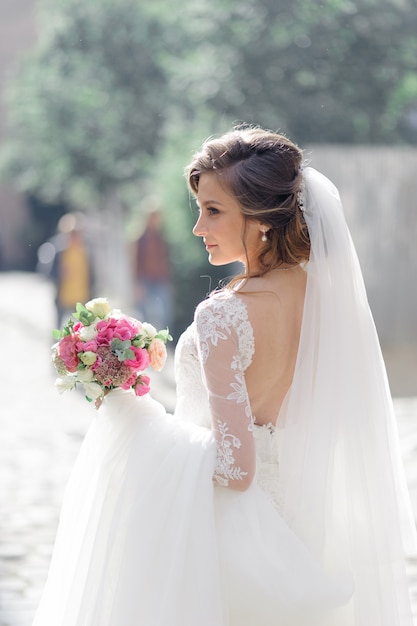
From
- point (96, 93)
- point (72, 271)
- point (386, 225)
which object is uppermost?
point (96, 93)

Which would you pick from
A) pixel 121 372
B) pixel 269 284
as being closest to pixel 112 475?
pixel 121 372

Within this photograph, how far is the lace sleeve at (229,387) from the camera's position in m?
2.86

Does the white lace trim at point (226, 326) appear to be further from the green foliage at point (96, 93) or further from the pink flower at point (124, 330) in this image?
the green foliage at point (96, 93)

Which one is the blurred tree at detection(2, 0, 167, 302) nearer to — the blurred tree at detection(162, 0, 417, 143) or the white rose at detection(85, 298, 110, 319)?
the blurred tree at detection(162, 0, 417, 143)

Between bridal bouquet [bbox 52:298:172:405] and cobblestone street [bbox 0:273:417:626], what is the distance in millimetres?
2131

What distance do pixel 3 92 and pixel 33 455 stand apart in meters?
36.0

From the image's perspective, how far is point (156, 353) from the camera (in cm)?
314

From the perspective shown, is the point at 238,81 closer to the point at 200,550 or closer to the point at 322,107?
the point at 322,107

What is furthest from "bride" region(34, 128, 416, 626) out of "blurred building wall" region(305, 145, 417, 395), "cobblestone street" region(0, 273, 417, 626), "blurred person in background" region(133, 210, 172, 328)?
"blurred building wall" region(305, 145, 417, 395)

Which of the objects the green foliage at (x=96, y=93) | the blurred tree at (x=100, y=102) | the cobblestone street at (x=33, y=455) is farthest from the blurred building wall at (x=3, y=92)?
the cobblestone street at (x=33, y=455)

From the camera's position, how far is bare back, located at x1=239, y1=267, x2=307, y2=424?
9.64ft

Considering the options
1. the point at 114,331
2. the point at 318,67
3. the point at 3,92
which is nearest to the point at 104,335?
the point at 114,331

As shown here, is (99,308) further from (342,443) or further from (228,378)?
(342,443)

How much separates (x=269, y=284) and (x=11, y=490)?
189 inches
